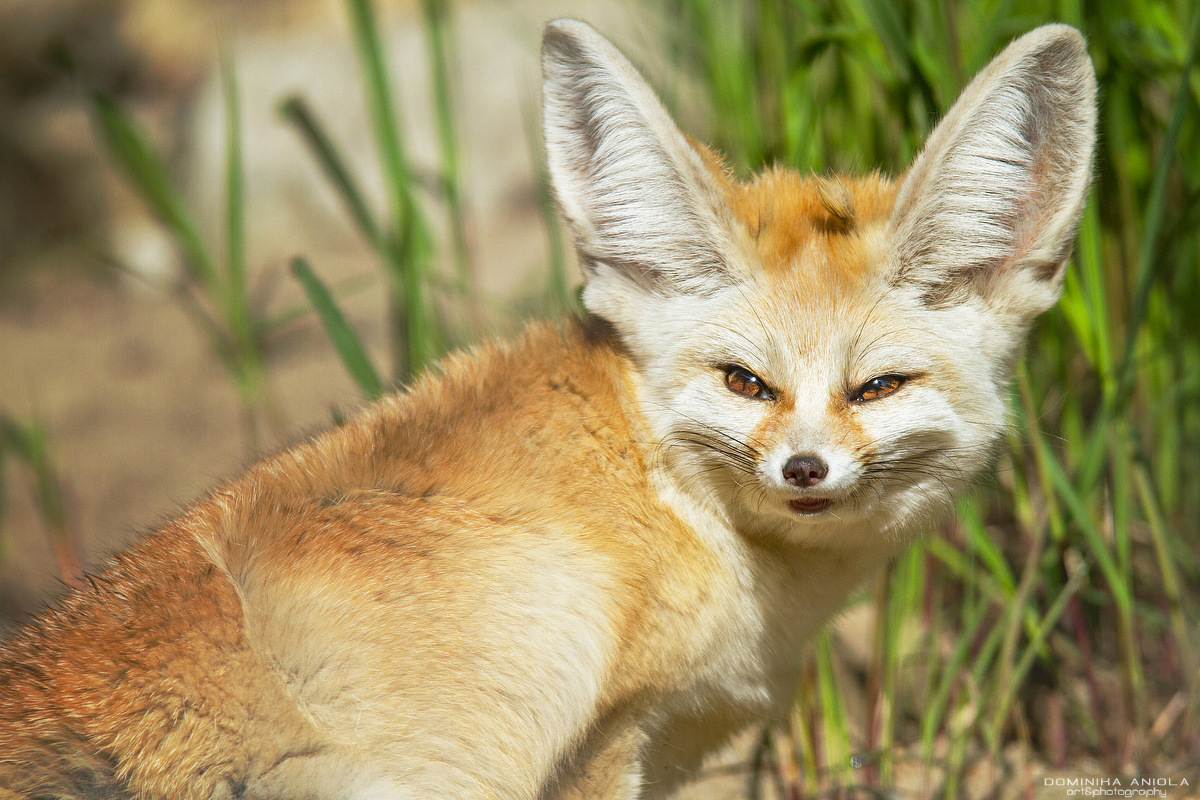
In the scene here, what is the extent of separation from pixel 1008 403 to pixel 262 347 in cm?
517

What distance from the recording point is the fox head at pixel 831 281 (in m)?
1.97

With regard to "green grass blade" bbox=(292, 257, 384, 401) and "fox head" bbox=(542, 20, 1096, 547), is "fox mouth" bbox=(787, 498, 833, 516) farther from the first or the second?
"green grass blade" bbox=(292, 257, 384, 401)

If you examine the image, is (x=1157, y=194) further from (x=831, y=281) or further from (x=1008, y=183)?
(x=831, y=281)

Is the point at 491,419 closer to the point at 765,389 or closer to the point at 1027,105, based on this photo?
the point at 765,389

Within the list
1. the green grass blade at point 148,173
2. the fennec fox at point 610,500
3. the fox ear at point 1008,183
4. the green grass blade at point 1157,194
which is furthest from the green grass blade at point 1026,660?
the green grass blade at point 148,173

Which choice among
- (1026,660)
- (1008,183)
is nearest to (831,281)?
(1008,183)

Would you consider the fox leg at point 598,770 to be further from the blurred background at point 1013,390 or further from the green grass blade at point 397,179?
the green grass blade at point 397,179

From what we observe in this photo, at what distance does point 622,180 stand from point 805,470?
2.59ft

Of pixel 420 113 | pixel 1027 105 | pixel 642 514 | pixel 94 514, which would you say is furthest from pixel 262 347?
pixel 1027 105

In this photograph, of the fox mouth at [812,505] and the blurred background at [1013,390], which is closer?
the fox mouth at [812,505]

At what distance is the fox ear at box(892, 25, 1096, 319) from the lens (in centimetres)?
194

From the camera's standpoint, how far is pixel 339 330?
110 inches

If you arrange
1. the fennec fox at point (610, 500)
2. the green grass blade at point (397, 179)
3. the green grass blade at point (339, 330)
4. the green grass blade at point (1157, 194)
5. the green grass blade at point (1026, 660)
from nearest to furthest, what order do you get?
the fennec fox at point (610, 500)
the green grass blade at point (1157, 194)
the green grass blade at point (1026, 660)
the green grass blade at point (339, 330)
the green grass blade at point (397, 179)

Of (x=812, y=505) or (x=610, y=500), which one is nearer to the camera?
(x=812, y=505)
